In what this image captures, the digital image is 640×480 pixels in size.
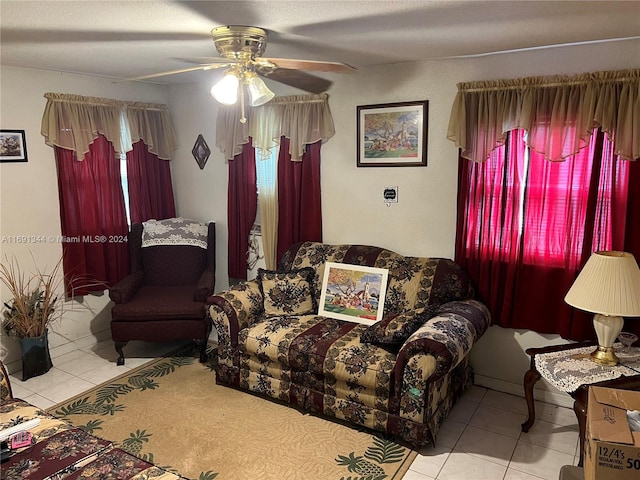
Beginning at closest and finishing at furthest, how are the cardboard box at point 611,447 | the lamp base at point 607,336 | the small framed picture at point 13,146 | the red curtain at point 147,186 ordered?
the cardboard box at point 611,447 → the lamp base at point 607,336 → the small framed picture at point 13,146 → the red curtain at point 147,186

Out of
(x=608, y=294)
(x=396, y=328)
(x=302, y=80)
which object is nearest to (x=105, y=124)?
(x=302, y=80)

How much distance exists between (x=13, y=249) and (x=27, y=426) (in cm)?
211

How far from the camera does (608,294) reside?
2.44 m

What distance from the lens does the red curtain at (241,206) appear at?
4270 millimetres

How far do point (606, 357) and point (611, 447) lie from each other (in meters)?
1.26

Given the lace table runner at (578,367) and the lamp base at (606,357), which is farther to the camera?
the lamp base at (606,357)

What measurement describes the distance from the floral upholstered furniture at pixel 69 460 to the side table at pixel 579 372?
1946 mm

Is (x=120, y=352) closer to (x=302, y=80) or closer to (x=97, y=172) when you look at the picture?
(x=97, y=172)

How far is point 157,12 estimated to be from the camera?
7.07 feet

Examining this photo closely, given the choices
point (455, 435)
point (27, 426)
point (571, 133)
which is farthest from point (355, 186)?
point (27, 426)

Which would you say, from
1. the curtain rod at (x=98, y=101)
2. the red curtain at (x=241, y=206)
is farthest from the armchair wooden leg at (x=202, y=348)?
the curtain rod at (x=98, y=101)

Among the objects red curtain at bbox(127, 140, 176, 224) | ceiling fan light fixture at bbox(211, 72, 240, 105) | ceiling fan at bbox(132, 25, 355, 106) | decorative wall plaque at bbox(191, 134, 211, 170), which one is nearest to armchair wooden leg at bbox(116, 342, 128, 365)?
red curtain at bbox(127, 140, 176, 224)

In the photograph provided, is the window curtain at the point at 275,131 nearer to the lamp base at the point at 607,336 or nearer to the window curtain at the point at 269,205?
the window curtain at the point at 269,205

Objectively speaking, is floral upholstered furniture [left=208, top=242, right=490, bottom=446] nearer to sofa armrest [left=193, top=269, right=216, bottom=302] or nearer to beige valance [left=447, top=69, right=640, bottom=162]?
sofa armrest [left=193, top=269, right=216, bottom=302]
